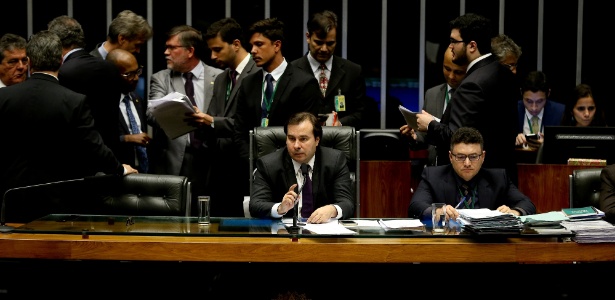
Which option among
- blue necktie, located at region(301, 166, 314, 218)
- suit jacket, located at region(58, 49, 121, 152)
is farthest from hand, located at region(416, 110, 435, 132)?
suit jacket, located at region(58, 49, 121, 152)

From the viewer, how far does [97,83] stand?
194 inches

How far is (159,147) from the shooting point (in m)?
6.06

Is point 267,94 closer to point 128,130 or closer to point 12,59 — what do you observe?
point 128,130

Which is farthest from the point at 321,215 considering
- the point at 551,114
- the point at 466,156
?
the point at 551,114

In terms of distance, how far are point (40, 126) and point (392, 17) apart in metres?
3.71

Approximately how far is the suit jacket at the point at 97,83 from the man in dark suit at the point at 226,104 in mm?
814

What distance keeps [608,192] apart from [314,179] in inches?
56.6

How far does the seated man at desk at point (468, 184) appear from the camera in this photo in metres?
4.21

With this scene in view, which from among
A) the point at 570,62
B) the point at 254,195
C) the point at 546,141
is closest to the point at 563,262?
the point at 254,195

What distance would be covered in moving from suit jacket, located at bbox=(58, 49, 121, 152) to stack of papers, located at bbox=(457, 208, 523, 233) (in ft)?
7.74

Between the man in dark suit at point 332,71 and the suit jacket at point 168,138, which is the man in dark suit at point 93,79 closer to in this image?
the suit jacket at point 168,138

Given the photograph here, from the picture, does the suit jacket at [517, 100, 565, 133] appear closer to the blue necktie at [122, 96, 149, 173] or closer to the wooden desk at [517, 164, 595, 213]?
the wooden desk at [517, 164, 595, 213]

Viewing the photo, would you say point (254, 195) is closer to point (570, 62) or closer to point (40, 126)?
point (40, 126)

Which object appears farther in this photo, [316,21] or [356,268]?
[316,21]
